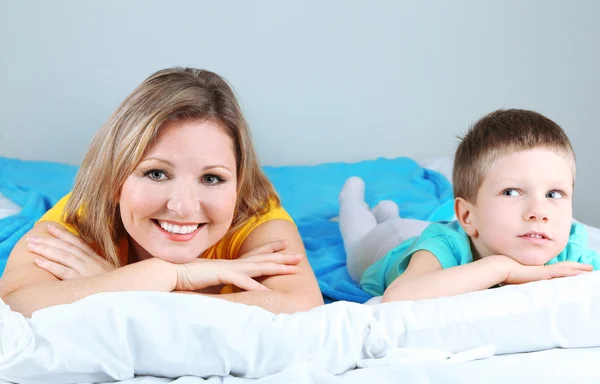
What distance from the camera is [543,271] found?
1.39 metres

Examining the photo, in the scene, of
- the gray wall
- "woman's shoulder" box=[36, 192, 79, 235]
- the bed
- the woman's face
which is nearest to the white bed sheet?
the bed

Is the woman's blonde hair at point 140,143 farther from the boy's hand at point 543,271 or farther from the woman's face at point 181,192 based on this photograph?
the boy's hand at point 543,271

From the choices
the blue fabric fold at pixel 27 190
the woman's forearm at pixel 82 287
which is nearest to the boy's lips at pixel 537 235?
the woman's forearm at pixel 82 287

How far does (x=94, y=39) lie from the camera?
314 centimetres

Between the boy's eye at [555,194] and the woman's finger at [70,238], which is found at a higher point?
the boy's eye at [555,194]

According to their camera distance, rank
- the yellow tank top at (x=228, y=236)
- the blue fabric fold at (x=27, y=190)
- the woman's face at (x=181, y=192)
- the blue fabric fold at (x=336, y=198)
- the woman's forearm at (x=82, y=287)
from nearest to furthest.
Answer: the woman's forearm at (x=82, y=287)
the woman's face at (x=181, y=192)
the yellow tank top at (x=228, y=236)
the blue fabric fold at (x=336, y=198)
the blue fabric fold at (x=27, y=190)

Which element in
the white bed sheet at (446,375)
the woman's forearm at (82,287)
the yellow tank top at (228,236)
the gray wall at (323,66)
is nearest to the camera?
the white bed sheet at (446,375)

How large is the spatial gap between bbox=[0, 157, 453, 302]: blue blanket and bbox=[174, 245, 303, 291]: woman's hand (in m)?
0.28

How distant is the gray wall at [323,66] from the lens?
3154 mm

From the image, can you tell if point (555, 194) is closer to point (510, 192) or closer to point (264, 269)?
point (510, 192)

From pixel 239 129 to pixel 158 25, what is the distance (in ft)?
5.89

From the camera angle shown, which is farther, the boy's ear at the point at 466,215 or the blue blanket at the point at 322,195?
the blue blanket at the point at 322,195

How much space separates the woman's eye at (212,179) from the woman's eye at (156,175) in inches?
3.0

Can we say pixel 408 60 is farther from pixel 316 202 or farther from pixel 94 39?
pixel 94 39
